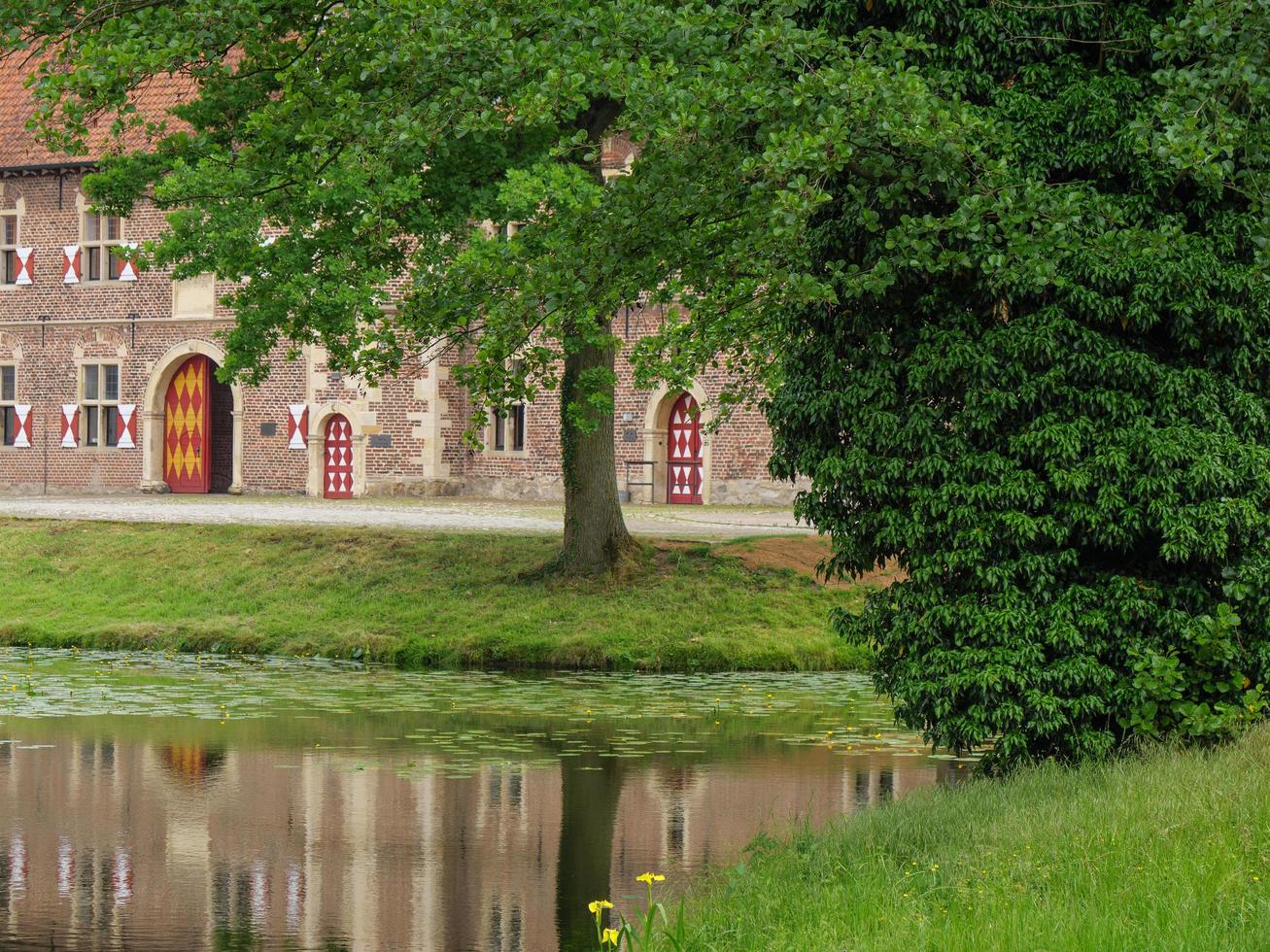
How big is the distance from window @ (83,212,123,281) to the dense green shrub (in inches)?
1242

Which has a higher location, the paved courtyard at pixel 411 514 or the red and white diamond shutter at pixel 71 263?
the red and white diamond shutter at pixel 71 263

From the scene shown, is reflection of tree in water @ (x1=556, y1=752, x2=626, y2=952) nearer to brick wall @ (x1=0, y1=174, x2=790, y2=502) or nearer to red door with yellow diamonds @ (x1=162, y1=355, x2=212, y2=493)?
brick wall @ (x1=0, y1=174, x2=790, y2=502)

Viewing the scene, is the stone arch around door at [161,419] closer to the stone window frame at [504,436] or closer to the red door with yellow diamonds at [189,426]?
the red door with yellow diamonds at [189,426]

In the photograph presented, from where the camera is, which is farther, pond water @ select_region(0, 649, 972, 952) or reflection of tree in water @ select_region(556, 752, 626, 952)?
pond water @ select_region(0, 649, 972, 952)

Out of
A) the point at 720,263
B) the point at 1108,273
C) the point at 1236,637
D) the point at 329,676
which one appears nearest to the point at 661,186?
the point at 720,263

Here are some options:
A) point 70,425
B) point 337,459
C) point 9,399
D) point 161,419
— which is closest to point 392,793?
point 337,459

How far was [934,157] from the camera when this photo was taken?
34.2 feet

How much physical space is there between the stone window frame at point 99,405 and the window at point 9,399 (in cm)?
182

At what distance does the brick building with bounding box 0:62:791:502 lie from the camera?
38281 millimetres

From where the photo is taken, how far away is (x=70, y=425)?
1604 inches

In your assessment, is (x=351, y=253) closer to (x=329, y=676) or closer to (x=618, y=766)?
(x=329, y=676)

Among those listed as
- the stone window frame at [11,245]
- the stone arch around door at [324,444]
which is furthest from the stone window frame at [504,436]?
the stone window frame at [11,245]

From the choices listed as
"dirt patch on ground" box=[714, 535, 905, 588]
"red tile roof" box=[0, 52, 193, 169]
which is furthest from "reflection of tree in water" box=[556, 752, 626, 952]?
"red tile roof" box=[0, 52, 193, 169]

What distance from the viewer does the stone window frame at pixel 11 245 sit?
4134 cm
